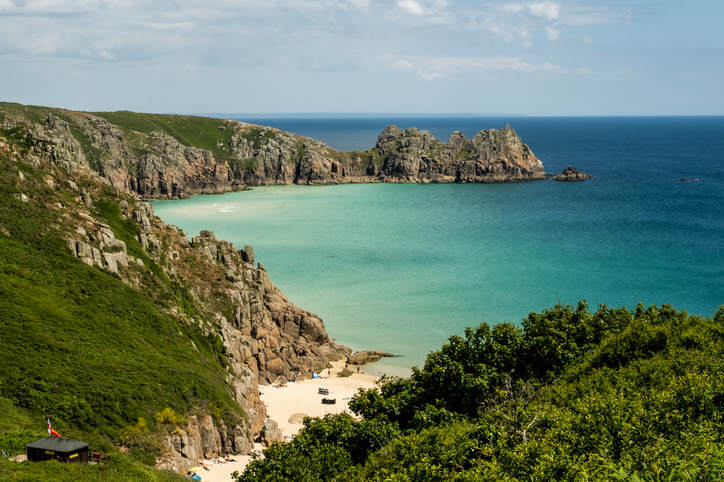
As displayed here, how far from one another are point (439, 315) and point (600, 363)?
101ft

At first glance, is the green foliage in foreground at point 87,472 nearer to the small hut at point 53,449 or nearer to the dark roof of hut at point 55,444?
the small hut at point 53,449

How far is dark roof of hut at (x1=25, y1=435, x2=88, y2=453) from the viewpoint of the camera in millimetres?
22969

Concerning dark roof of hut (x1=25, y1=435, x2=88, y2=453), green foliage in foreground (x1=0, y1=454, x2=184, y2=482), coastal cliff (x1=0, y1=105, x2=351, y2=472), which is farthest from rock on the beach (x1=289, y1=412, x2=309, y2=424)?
dark roof of hut (x1=25, y1=435, x2=88, y2=453)

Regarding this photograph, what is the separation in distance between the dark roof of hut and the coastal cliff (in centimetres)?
355

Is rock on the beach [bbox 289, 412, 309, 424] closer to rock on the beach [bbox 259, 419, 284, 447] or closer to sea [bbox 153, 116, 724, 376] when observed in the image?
rock on the beach [bbox 259, 419, 284, 447]

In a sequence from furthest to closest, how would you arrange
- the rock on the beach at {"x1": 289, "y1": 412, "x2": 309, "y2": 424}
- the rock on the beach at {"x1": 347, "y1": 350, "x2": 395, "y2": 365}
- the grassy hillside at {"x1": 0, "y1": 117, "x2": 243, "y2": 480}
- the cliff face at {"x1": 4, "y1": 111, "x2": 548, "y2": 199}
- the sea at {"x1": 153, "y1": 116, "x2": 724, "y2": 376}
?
the cliff face at {"x1": 4, "y1": 111, "x2": 548, "y2": 199}, the sea at {"x1": 153, "y1": 116, "x2": 724, "y2": 376}, the rock on the beach at {"x1": 347, "y1": 350, "x2": 395, "y2": 365}, the rock on the beach at {"x1": 289, "y1": 412, "x2": 309, "y2": 424}, the grassy hillside at {"x1": 0, "y1": 117, "x2": 243, "y2": 480}

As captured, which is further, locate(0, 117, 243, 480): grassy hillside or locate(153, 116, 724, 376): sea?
locate(153, 116, 724, 376): sea

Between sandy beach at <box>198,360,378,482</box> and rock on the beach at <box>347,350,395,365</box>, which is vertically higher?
rock on the beach at <box>347,350,395,365</box>

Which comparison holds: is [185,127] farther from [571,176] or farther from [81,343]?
[81,343]

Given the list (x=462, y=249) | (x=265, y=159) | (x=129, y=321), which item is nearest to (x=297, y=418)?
(x=129, y=321)

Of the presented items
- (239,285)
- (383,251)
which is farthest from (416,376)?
(383,251)

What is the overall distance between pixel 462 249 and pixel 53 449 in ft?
234

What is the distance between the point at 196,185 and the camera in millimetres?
150625

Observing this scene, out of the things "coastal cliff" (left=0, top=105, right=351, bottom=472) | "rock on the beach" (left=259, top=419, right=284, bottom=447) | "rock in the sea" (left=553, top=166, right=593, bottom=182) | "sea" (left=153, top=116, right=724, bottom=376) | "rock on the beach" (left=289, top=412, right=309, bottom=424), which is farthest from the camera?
"rock in the sea" (left=553, top=166, right=593, bottom=182)
